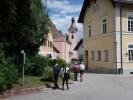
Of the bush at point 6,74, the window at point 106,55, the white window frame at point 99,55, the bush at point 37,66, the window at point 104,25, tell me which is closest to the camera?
the bush at point 6,74

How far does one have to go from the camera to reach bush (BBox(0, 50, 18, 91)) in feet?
61.6

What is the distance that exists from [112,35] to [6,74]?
20.2m

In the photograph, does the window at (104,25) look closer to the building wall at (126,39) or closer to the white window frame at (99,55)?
the white window frame at (99,55)

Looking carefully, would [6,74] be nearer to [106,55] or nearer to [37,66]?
[37,66]

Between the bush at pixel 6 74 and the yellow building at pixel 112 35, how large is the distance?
18385 mm

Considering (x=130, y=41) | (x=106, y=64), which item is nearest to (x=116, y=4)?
(x=130, y=41)

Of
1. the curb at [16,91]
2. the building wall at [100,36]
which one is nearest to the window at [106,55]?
the building wall at [100,36]

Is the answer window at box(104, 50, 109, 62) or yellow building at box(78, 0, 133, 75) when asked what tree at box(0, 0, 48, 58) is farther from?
window at box(104, 50, 109, 62)

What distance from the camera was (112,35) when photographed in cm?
3756

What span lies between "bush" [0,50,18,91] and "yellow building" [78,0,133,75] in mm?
18385

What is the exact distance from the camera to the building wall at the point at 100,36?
124 ft

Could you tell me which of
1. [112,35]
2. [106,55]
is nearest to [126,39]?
[112,35]

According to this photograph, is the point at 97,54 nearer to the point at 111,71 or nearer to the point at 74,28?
the point at 111,71

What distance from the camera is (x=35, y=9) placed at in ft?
65.5
